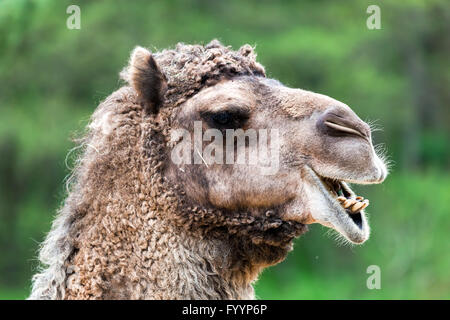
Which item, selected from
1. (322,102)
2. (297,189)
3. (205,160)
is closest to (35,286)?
(205,160)

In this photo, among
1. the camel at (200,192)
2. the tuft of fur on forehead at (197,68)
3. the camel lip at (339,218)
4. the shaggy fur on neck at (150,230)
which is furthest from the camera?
the tuft of fur on forehead at (197,68)

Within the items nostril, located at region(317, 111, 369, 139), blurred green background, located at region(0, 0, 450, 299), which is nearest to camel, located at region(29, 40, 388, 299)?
nostril, located at region(317, 111, 369, 139)

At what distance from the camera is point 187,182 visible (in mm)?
4297

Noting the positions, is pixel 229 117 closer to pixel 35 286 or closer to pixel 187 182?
pixel 187 182

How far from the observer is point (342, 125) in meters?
4.07

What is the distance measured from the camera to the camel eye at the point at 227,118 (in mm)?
4234

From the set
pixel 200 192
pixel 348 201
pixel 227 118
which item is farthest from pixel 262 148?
pixel 348 201

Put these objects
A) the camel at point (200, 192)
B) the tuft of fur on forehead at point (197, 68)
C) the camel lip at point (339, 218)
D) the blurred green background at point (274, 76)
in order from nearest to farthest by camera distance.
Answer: the camel lip at point (339, 218) → the camel at point (200, 192) → the tuft of fur on forehead at point (197, 68) → the blurred green background at point (274, 76)

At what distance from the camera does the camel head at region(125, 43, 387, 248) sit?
4.04 m

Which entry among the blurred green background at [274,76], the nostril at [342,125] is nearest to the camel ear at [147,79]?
the nostril at [342,125]

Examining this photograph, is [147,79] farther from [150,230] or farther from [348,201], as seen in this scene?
[348,201]

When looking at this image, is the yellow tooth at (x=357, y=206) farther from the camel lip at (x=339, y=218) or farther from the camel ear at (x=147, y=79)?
the camel ear at (x=147, y=79)

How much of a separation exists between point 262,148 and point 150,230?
0.79 m
